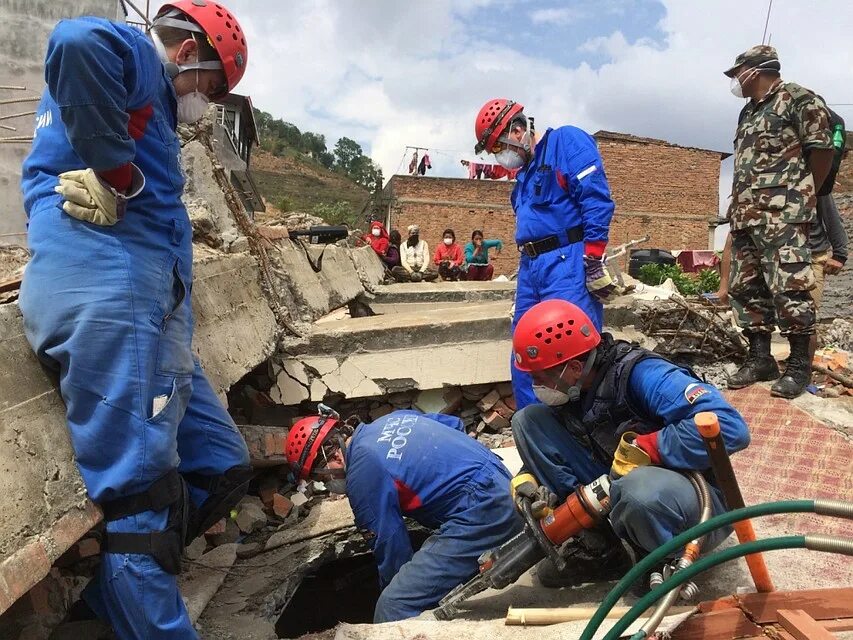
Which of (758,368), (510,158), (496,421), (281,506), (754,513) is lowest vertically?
(281,506)

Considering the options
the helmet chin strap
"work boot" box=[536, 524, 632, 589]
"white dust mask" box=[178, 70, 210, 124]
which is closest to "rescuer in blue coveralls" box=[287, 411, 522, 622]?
"work boot" box=[536, 524, 632, 589]

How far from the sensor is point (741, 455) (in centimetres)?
328

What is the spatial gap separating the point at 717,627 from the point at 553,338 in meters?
0.99

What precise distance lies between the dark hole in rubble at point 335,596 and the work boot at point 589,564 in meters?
1.31

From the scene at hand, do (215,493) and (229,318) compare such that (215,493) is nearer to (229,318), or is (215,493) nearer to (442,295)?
(229,318)

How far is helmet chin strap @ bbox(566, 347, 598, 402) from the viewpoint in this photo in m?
2.27

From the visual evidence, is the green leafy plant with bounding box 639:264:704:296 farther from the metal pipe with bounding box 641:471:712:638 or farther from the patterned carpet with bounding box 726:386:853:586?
the metal pipe with bounding box 641:471:712:638

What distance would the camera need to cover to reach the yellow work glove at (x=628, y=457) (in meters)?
2.05

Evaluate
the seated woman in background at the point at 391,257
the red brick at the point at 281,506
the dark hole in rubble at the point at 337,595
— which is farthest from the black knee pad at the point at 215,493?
the seated woman in background at the point at 391,257

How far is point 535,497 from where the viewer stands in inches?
90.9

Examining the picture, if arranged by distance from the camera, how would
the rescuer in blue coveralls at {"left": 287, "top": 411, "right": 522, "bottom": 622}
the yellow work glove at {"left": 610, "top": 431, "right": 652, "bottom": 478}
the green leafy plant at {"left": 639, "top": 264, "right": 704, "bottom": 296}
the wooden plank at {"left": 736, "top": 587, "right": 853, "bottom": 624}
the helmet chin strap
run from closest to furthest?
the wooden plank at {"left": 736, "top": 587, "right": 853, "bottom": 624}, the yellow work glove at {"left": 610, "top": 431, "right": 652, "bottom": 478}, the helmet chin strap, the rescuer in blue coveralls at {"left": 287, "top": 411, "right": 522, "bottom": 622}, the green leafy plant at {"left": 639, "top": 264, "right": 704, "bottom": 296}

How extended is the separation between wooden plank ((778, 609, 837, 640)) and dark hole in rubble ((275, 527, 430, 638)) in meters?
2.11

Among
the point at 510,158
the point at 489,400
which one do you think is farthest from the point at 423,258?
the point at 510,158

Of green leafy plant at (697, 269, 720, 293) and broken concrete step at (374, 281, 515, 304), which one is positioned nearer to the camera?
broken concrete step at (374, 281, 515, 304)
